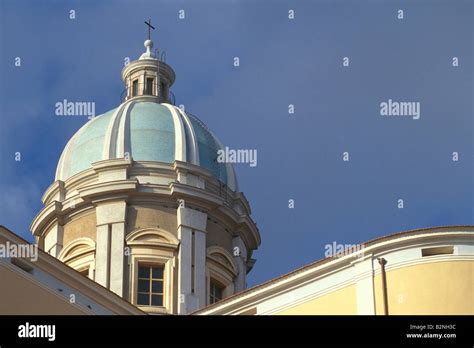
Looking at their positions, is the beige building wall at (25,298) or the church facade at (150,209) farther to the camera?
the church facade at (150,209)

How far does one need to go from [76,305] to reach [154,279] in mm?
11799

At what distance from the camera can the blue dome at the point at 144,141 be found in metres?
51.0

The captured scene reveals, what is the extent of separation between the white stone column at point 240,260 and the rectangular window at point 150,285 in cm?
326

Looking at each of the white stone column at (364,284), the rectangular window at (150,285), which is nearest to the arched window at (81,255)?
the rectangular window at (150,285)

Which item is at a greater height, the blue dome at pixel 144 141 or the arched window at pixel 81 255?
the blue dome at pixel 144 141

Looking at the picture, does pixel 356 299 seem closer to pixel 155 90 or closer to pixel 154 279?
pixel 154 279

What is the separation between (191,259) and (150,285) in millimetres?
1724

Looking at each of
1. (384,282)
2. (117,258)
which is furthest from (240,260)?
(384,282)

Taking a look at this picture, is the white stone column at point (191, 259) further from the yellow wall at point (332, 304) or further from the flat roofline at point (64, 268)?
the yellow wall at point (332, 304)

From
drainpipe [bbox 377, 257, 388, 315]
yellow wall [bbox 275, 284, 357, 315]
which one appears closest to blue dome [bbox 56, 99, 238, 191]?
yellow wall [bbox 275, 284, 357, 315]

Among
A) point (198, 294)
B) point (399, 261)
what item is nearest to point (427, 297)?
point (399, 261)

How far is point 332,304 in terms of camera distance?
3675 centimetres

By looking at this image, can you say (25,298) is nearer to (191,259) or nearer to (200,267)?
(191,259)

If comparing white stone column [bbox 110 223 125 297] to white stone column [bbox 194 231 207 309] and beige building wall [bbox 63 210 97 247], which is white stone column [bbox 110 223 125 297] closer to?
beige building wall [bbox 63 210 97 247]
